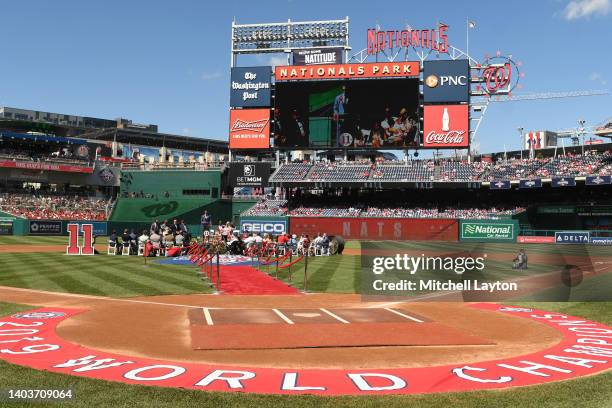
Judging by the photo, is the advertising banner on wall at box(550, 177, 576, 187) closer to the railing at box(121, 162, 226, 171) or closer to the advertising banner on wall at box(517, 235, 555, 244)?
the advertising banner on wall at box(517, 235, 555, 244)

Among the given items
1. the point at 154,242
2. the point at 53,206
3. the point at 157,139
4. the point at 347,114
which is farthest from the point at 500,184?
the point at 157,139

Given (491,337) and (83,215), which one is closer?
(491,337)

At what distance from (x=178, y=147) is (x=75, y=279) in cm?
8466

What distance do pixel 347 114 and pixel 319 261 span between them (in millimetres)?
29626

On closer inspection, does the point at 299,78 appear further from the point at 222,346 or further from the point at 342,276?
the point at 222,346

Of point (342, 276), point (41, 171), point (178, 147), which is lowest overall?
point (342, 276)

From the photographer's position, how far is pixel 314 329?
1238 cm

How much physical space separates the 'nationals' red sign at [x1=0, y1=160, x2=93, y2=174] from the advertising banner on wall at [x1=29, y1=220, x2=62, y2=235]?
16.1 m

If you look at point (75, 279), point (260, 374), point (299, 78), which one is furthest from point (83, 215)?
point (260, 374)

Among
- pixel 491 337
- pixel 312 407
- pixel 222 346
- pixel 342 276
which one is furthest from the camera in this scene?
pixel 342 276

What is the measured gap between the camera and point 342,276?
23781mm

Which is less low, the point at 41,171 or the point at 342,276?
the point at 41,171

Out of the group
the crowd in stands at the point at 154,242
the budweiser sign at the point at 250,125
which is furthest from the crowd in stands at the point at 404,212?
the crowd in stands at the point at 154,242

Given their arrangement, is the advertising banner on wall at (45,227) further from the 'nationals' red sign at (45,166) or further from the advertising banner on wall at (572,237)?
the advertising banner on wall at (572,237)
